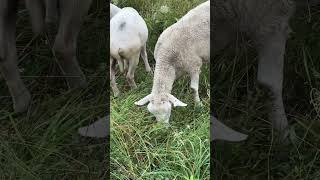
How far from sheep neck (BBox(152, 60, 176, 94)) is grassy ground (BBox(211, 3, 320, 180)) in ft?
0.62

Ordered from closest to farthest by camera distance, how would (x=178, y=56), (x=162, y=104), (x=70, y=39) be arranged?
(x=162, y=104)
(x=178, y=56)
(x=70, y=39)

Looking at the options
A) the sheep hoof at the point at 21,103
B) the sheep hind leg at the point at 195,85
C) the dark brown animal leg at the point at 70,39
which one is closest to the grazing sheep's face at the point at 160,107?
the sheep hind leg at the point at 195,85

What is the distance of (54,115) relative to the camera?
8.50 feet

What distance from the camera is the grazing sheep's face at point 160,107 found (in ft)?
7.74

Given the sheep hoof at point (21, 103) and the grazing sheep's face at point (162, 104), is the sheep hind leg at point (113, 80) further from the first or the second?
the sheep hoof at point (21, 103)

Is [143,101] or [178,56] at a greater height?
[178,56]

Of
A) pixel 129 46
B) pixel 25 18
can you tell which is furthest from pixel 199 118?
pixel 25 18

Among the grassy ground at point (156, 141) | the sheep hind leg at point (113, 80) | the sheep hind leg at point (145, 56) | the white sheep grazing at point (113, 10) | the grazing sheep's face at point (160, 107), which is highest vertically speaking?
the white sheep grazing at point (113, 10)

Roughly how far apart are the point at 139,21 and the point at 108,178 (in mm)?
521

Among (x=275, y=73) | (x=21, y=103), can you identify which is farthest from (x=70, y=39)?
(x=275, y=73)

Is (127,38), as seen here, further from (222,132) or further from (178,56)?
(222,132)

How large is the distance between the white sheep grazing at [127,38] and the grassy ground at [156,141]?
0.39 feet

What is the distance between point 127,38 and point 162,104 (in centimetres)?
25

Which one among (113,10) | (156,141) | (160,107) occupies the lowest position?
(156,141)
